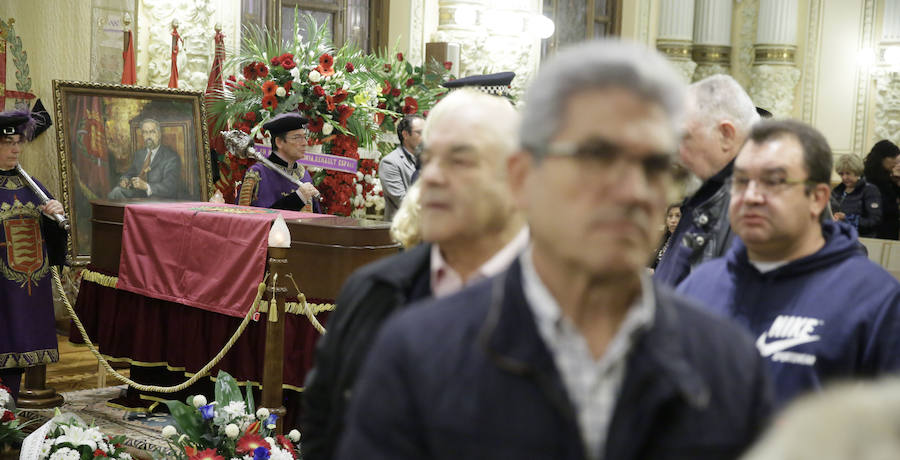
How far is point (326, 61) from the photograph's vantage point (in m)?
6.80

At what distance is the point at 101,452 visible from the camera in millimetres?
4273

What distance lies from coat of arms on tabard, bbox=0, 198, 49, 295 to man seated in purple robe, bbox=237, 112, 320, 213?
1187mm

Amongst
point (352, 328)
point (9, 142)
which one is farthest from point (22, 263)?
point (352, 328)

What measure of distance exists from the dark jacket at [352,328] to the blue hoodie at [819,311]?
742mm

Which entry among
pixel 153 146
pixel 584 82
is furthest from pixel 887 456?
pixel 153 146

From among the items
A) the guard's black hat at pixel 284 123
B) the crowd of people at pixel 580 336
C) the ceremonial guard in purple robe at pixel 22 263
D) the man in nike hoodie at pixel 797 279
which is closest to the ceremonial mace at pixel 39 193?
the ceremonial guard in purple robe at pixel 22 263

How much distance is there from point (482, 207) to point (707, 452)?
730 millimetres

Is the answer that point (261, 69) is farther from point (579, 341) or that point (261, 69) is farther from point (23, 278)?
point (579, 341)

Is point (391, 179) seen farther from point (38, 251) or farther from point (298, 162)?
point (38, 251)

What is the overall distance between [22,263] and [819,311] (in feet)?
15.6

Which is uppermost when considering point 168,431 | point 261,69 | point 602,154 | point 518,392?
point 261,69

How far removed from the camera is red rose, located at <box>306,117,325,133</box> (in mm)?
6789

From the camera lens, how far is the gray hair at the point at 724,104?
303 centimetres

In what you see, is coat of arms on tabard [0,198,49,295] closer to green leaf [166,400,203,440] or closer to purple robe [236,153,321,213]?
purple robe [236,153,321,213]
